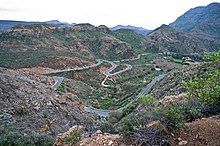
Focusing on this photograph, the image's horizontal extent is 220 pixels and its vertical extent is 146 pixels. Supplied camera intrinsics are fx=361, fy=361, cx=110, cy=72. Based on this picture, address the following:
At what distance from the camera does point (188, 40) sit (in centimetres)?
19338

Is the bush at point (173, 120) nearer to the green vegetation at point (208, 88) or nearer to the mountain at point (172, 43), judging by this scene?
the green vegetation at point (208, 88)

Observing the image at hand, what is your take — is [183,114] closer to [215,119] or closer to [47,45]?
[215,119]

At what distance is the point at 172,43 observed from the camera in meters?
182

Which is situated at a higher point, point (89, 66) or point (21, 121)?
point (21, 121)

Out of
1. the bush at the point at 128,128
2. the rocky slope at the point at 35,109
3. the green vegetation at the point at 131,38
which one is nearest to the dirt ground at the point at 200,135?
the bush at the point at 128,128

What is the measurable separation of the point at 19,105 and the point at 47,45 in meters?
89.9

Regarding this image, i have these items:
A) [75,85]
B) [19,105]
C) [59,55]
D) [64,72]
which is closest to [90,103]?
[75,85]

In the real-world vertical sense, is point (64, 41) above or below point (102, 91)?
above

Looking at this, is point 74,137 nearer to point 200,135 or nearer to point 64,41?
point 200,135

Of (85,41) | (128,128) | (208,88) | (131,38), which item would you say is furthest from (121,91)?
(131,38)

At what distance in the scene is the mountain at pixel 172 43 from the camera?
17365 cm

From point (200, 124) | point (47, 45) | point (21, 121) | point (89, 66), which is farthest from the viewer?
point (47, 45)

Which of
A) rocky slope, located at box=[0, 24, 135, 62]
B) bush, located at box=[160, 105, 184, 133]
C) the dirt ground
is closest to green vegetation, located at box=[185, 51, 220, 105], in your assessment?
the dirt ground

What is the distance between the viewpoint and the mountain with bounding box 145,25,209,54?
174 metres
